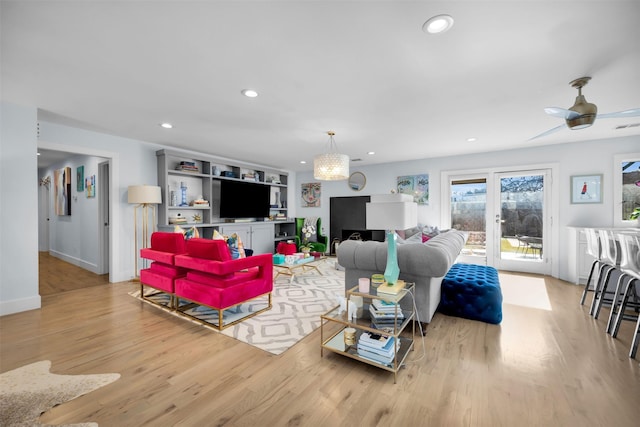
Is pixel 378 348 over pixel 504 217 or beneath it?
beneath

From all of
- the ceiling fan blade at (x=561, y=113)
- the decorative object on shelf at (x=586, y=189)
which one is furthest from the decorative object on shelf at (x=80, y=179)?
the decorative object on shelf at (x=586, y=189)

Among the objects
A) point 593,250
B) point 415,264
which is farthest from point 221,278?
point 593,250

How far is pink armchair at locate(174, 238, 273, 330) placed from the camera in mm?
2490

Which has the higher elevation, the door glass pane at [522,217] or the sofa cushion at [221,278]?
the door glass pane at [522,217]

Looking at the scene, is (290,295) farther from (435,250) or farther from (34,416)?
(34,416)

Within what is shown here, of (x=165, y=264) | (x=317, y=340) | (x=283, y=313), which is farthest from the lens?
(x=165, y=264)

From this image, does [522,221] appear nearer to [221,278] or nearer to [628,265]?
[628,265]

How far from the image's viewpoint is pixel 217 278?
8.46 ft

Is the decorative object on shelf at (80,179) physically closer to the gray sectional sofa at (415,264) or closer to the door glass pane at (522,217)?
the gray sectional sofa at (415,264)

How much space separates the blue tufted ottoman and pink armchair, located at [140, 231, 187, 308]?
302cm

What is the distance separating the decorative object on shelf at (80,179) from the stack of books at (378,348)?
6.42m

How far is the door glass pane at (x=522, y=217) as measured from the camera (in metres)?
4.80

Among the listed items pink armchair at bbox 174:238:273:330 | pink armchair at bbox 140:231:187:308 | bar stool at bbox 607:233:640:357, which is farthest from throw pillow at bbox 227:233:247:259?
bar stool at bbox 607:233:640:357

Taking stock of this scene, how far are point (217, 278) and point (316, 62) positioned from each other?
2175 mm
